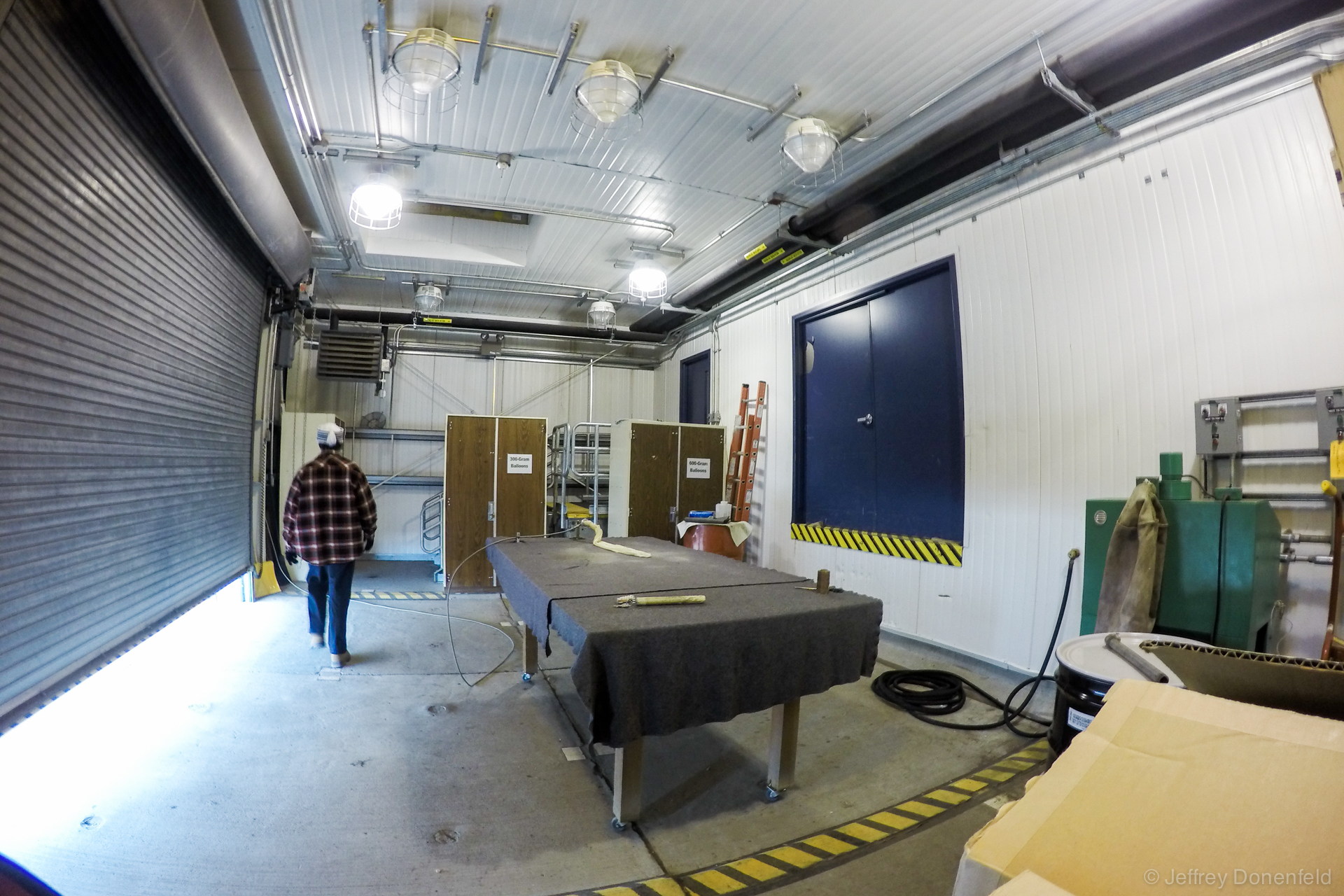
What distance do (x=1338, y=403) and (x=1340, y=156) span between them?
98 centimetres

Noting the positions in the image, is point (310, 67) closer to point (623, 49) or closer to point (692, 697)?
point (623, 49)

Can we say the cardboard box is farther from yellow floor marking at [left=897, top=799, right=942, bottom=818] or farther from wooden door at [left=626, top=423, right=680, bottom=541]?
wooden door at [left=626, top=423, right=680, bottom=541]

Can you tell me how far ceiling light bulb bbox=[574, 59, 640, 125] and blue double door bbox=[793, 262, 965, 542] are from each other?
2608 mm

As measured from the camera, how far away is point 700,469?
657 centimetres

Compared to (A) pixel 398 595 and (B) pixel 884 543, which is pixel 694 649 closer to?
(B) pixel 884 543

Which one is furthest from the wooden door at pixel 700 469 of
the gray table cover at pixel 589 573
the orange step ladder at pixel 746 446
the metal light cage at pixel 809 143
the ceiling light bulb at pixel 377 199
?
the ceiling light bulb at pixel 377 199

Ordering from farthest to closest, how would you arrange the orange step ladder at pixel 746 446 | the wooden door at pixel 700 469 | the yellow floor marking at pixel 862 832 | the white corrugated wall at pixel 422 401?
the white corrugated wall at pixel 422 401 → the wooden door at pixel 700 469 → the orange step ladder at pixel 746 446 → the yellow floor marking at pixel 862 832

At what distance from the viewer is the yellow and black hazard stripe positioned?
4016 mm

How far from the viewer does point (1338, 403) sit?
91.4 inches

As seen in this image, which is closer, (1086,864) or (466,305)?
(1086,864)

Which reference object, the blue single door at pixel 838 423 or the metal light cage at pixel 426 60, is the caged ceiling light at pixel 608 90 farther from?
the blue single door at pixel 838 423

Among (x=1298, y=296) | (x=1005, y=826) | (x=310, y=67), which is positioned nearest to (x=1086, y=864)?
(x=1005, y=826)

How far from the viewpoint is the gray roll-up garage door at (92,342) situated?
217cm

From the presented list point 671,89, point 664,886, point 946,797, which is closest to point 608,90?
point 671,89
